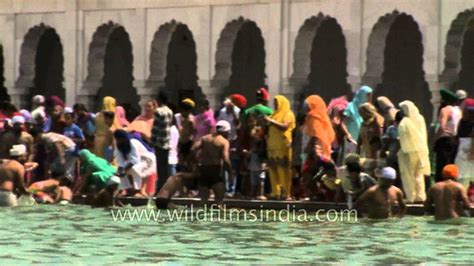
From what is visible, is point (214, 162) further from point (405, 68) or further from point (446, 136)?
point (405, 68)

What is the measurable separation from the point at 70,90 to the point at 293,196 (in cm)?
951

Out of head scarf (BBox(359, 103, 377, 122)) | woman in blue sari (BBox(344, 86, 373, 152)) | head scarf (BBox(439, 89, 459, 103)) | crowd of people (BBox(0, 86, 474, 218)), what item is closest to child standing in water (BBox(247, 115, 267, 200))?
crowd of people (BBox(0, 86, 474, 218))

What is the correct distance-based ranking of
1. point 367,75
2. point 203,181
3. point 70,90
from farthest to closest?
point 70,90 < point 367,75 < point 203,181

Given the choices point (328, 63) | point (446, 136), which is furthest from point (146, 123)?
point (328, 63)

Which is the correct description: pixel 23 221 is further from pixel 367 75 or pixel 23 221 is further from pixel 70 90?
pixel 70 90

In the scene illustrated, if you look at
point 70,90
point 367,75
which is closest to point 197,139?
point 367,75

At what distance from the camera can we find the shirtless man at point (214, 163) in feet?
71.3

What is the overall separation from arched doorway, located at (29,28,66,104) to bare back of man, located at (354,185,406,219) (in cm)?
1634

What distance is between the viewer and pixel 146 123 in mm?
24375

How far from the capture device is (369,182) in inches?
814

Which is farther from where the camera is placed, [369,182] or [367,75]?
[367,75]

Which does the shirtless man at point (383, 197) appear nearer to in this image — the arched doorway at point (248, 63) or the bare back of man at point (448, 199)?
the bare back of man at point (448, 199)

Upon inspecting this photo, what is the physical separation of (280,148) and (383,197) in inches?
119

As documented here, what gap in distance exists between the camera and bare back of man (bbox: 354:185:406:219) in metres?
20.0
